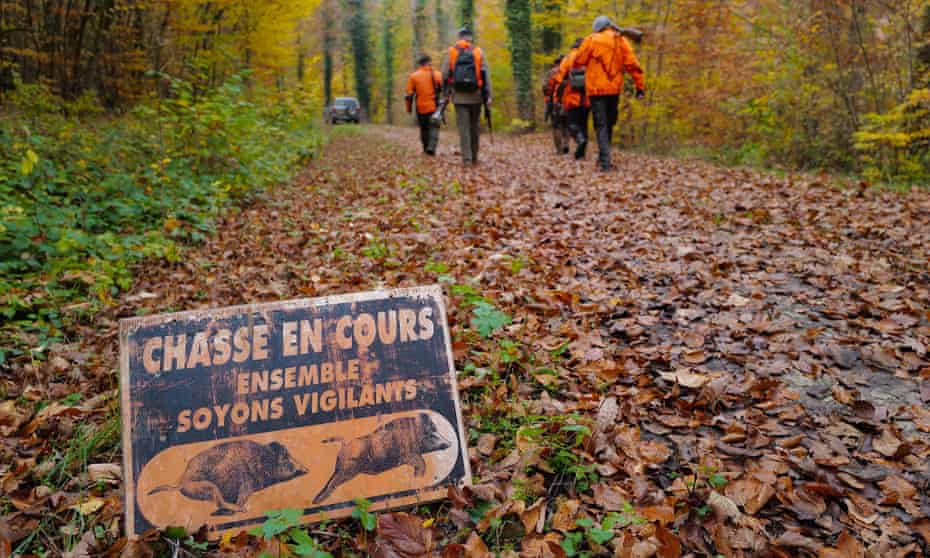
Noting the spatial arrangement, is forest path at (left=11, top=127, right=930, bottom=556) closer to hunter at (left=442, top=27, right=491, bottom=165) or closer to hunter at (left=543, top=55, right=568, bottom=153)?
hunter at (left=442, top=27, right=491, bottom=165)

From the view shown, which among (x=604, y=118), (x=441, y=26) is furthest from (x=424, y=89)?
(x=441, y=26)

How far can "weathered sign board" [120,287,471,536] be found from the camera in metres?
1.89

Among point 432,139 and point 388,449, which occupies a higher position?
point 432,139

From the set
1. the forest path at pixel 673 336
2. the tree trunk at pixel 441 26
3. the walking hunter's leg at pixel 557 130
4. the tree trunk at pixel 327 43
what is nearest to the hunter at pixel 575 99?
the walking hunter's leg at pixel 557 130

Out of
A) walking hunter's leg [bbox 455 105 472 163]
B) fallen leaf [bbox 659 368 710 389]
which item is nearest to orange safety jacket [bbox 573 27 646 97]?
walking hunter's leg [bbox 455 105 472 163]

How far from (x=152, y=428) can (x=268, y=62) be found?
17.1 m

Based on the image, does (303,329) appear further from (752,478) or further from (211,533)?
(752,478)

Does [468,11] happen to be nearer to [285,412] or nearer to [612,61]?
[612,61]

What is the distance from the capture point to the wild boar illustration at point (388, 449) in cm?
197

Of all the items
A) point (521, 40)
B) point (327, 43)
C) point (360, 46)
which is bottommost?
point (521, 40)

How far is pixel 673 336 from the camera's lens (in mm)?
3119

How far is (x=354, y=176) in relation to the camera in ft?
32.4

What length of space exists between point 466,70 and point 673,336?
7719 millimetres

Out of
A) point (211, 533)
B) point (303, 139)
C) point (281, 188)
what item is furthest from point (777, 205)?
point (303, 139)
